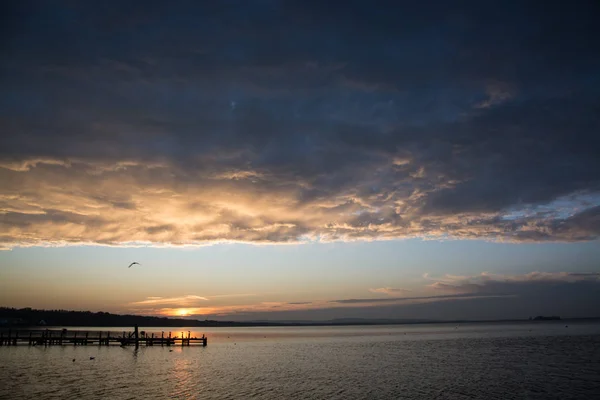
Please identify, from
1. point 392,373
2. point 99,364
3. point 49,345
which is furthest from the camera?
point 49,345

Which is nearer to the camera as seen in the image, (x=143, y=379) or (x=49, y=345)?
(x=143, y=379)

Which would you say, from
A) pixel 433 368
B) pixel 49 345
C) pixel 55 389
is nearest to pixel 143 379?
pixel 55 389

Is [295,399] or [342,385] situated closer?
[295,399]

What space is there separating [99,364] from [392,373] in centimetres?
3811

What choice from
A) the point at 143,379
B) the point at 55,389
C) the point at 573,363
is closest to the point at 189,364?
the point at 143,379

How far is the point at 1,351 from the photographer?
2721 inches

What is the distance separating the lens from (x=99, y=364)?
5622 cm

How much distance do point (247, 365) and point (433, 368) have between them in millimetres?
24660

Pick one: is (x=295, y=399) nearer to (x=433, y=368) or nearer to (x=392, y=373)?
(x=392, y=373)

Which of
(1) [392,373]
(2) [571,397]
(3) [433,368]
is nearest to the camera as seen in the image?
(2) [571,397]

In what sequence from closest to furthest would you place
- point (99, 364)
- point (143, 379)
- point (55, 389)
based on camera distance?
point (55, 389), point (143, 379), point (99, 364)

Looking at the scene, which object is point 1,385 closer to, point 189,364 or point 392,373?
point 189,364

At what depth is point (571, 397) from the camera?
33844 millimetres

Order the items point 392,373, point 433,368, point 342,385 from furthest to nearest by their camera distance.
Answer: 1. point 433,368
2. point 392,373
3. point 342,385
